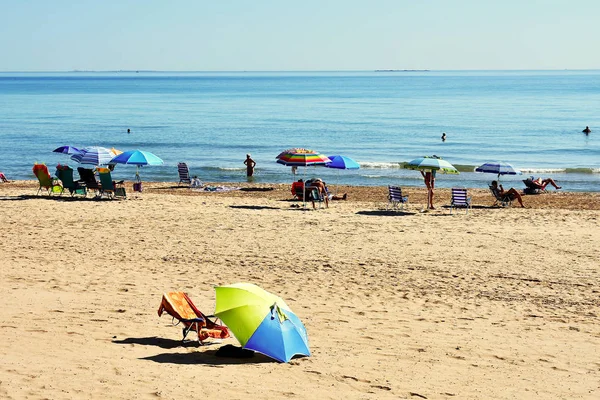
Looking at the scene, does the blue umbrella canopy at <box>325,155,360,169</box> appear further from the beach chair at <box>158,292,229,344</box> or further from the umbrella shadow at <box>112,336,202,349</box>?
the umbrella shadow at <box>112,336,202,349</box>

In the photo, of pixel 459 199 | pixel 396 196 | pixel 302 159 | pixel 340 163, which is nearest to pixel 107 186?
pixel 302 159

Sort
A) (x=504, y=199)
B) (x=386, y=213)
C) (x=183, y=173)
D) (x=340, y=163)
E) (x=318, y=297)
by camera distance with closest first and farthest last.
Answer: (x=318, y=297), (x=386, y=213), (x=504, y=199), (x=340, y=163), (x=183, y=173)

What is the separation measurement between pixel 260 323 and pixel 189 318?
113 cm

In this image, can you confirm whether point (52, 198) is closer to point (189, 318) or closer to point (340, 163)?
point (340, 163)

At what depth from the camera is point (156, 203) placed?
22156mm

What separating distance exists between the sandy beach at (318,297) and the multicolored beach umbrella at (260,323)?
21 centimetres

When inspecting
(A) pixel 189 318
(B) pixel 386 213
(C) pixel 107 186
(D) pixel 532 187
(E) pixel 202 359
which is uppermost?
(C) pixel 107 186

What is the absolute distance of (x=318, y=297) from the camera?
476 inches

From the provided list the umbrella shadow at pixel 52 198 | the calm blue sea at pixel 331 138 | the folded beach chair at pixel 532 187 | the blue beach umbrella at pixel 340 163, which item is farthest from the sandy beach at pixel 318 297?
the calm blue sea at pixel 331 138

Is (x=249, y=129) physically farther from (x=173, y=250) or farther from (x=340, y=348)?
(x=340, y=348)

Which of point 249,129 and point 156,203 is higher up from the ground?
point 249,129

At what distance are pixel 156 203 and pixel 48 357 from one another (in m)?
14.0

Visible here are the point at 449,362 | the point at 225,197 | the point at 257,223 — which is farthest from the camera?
the point at 225,197

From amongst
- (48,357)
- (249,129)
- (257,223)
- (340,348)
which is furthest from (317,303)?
(249,129)
